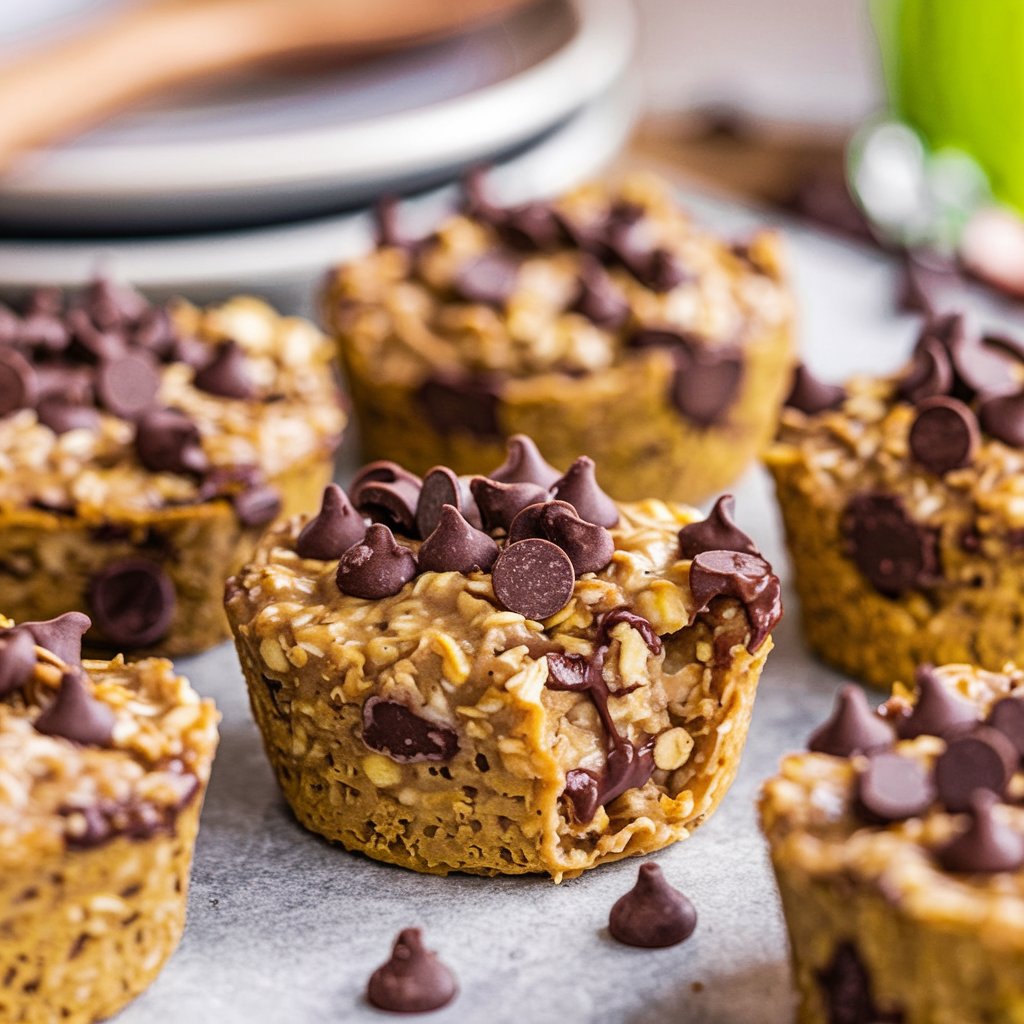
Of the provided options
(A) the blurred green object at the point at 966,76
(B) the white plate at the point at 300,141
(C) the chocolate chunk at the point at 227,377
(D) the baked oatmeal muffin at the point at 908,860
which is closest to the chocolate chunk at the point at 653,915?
(D) the baked oatmeal muffin at the point at 908,860

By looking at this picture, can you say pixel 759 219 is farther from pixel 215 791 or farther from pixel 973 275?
pixel 215 791

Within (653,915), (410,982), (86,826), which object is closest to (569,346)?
(653,915)

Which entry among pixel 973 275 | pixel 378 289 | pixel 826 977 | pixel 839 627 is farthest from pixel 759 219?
pixel 826 977

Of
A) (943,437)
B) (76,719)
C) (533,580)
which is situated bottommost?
(943,437)

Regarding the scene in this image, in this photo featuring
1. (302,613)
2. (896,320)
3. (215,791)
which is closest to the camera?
(302,613)

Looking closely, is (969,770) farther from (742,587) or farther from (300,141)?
(300,141)

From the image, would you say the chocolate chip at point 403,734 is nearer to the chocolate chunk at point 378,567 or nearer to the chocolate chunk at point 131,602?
the chocolate chunk at point 378,567

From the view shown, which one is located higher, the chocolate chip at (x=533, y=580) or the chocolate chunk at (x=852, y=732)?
the chocolate chip at (x=533, y=580)
